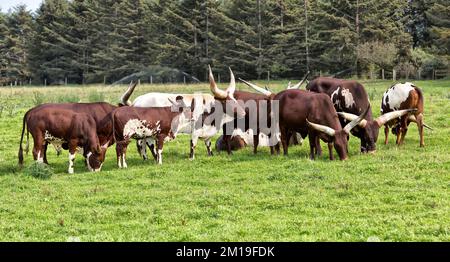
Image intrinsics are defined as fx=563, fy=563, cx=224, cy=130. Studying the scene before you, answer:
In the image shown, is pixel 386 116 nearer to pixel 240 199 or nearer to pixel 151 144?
pixel 151 144

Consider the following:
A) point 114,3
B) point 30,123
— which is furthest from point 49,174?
point 114,3

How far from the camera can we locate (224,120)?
46.3 feet

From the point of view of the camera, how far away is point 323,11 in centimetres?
5059

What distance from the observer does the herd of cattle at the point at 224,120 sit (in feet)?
39.5

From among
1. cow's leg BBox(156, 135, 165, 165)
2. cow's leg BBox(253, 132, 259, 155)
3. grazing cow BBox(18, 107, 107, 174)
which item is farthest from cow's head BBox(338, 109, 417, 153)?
grazing cow BBox(18, 107, 107, 174)

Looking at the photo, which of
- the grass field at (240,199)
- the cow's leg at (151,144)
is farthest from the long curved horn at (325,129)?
the cow's leg at (151,144)

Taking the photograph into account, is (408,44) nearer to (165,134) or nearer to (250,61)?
(250,61)

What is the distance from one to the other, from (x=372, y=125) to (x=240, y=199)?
210 inches

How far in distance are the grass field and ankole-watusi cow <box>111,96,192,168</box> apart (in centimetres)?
53

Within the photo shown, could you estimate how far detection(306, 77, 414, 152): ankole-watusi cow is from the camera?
12.8 metres

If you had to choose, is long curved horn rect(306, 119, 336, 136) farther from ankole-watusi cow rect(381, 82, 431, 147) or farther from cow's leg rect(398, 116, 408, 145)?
cow's leg rect(398, 116, 408, 145)

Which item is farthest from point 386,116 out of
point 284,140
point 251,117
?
point 251,117

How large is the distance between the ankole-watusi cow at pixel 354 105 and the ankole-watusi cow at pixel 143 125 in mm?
4020
